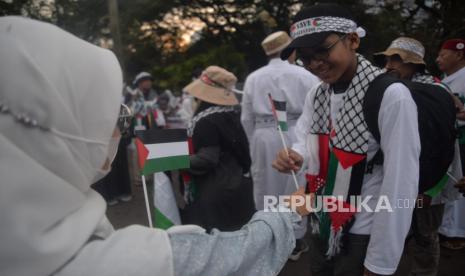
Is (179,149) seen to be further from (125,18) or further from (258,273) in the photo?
(125,18)

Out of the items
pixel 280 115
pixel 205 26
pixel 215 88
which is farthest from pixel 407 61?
pixel 205 26

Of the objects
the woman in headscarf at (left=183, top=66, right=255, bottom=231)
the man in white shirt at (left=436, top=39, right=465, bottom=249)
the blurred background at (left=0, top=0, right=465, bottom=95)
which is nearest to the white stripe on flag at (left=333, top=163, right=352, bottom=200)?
the woman in headscarf at (left=183, top=66, right=255, bottom=231)

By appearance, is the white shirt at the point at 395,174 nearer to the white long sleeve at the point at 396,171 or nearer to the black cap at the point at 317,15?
the white long sleeve at the point at 396,171

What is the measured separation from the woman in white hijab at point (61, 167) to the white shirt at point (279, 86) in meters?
2.96

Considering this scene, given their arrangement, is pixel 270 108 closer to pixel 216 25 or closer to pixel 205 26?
pixel 216 25

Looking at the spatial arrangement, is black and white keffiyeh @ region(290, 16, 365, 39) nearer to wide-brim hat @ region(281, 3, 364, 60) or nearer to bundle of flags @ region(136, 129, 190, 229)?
wide-brim hat @ region(281, 3, 364, 60)

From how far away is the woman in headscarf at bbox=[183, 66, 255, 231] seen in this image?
2771 millimetres

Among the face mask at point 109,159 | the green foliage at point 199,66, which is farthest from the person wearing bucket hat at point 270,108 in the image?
the green foliage at point 199,66

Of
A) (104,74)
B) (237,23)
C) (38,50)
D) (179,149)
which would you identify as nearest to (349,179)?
(179,149)

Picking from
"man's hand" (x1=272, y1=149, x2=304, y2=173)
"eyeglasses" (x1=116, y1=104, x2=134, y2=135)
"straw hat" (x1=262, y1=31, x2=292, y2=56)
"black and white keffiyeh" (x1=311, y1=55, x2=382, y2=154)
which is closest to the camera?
"eyeglasses" (x1=116, y1=104, x2=134, y2=135)

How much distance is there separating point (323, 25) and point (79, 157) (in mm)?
1249

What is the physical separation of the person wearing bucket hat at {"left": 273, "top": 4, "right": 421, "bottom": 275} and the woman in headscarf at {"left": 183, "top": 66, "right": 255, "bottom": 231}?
0.85 meters

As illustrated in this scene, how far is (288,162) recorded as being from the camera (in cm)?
200

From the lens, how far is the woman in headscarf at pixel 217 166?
2771 millimetres
